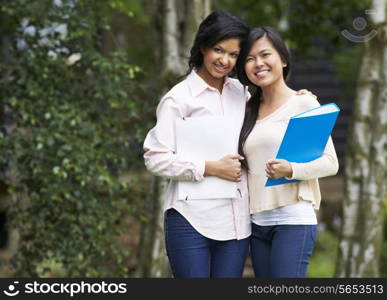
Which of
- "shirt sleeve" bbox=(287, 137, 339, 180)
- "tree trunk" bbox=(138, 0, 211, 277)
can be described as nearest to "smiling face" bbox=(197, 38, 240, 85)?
"shirt sleeve" bbox=(287, 137, 339, 180)

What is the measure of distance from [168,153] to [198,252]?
19.2 inches

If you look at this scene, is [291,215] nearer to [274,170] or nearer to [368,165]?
[274,170]

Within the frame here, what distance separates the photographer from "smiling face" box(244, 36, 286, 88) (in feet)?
13.5

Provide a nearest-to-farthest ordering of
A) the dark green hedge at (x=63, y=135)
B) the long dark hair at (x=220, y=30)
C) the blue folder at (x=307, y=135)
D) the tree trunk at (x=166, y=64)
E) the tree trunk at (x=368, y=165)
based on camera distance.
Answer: the blue folder at (x=307, y=135) < the long dark hair at (x=220, y=30) < the dark green hedge at (x=63, y=135) < the tree trunk at (x=368, y=165) < the tree trunk at (x=166, y=64)

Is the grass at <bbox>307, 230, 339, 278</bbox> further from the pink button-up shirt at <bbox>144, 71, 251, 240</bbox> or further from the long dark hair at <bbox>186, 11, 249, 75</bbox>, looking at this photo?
the long dark hair at <bbox>186, 11, 249, 75</bbox>

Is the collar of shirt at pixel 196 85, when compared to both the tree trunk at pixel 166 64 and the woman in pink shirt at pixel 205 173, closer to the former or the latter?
the woman in pink shirt at pixel 205 173

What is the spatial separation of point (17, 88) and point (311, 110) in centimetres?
295

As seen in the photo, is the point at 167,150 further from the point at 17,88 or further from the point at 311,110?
the point at 17,88

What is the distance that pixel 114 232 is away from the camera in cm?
653

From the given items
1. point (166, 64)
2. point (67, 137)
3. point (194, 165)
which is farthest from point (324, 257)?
point (194, 165)


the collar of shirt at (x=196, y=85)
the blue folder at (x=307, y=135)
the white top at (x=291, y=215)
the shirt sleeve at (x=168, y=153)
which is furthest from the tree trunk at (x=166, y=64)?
the blue folder at (x=307, y=135)

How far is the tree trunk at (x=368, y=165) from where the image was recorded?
21.5 feet

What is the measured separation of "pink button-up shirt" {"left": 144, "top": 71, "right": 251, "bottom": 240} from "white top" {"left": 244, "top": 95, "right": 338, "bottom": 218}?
8cm

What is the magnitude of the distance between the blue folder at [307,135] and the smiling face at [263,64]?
0.32 m
